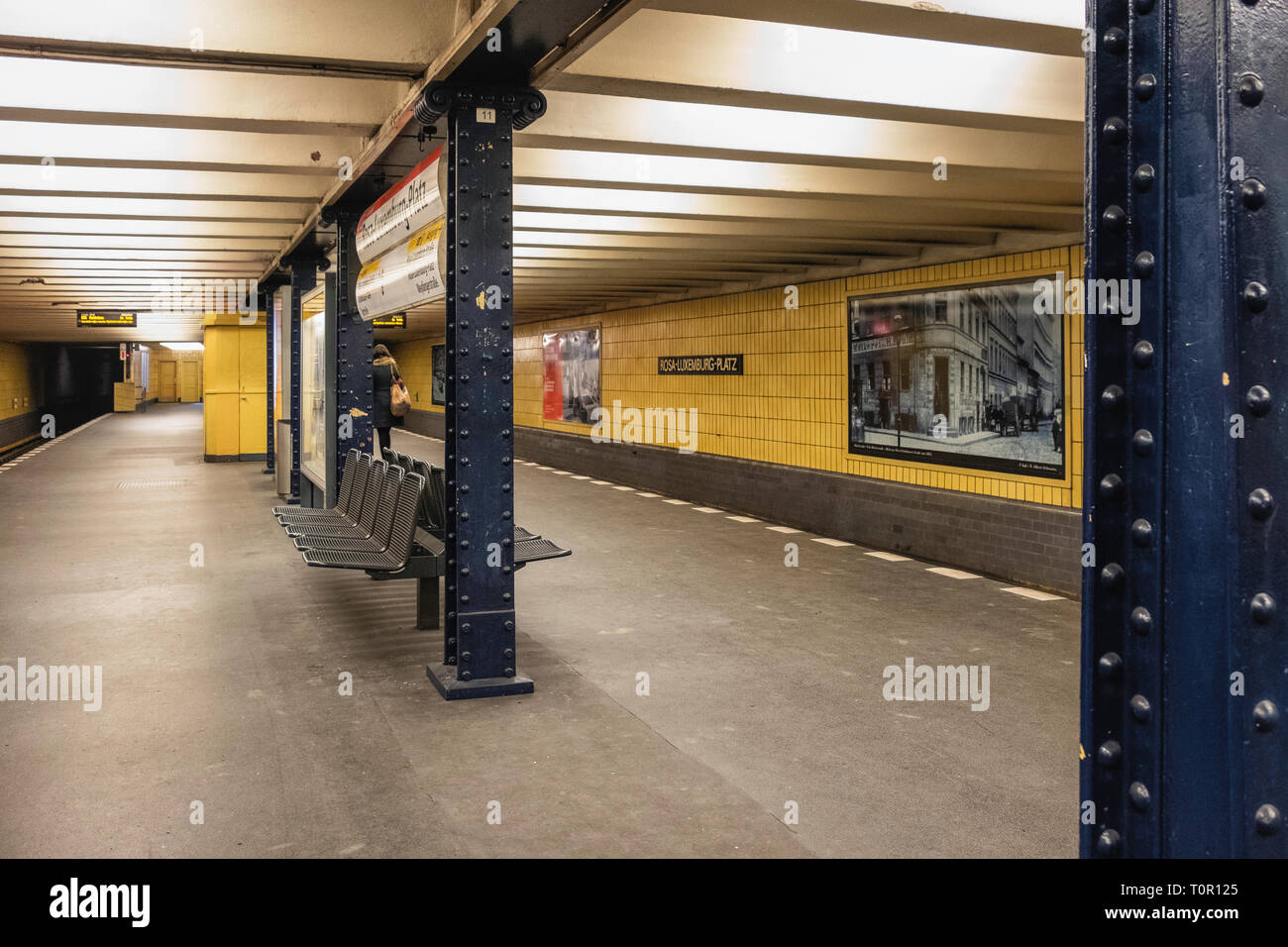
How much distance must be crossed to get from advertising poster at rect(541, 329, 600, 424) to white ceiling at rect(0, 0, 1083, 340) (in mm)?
7274

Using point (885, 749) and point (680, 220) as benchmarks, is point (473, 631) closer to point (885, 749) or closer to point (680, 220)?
point (885, 749)

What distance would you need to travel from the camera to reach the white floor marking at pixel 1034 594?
24.6 feet

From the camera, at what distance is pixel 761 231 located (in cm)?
860

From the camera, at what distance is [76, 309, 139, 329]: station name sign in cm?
1838

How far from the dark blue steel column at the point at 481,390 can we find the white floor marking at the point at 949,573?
14.8ft

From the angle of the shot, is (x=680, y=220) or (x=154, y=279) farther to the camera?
(x=154, y=279)

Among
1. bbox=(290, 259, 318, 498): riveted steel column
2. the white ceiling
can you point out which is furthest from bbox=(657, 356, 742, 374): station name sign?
bbox=(290, 259, 318, 498): riveted steel column

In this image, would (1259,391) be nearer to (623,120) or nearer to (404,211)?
(623,120)

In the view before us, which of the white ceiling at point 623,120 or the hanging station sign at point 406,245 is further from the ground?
the white ceiling at point 623,120

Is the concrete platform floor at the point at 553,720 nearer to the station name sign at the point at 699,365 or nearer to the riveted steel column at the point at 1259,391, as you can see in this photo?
the riveted steel column at the point at 1259,391

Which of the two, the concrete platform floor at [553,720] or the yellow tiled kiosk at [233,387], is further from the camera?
the yellow tiled kiosk at [233,387]

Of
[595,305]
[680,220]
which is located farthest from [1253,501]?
[595,305]

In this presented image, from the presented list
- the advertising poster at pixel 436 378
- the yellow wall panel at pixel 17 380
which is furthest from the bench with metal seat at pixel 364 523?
the yellow wall panel at pixel 17 380

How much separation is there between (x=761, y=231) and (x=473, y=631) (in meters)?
4.86
